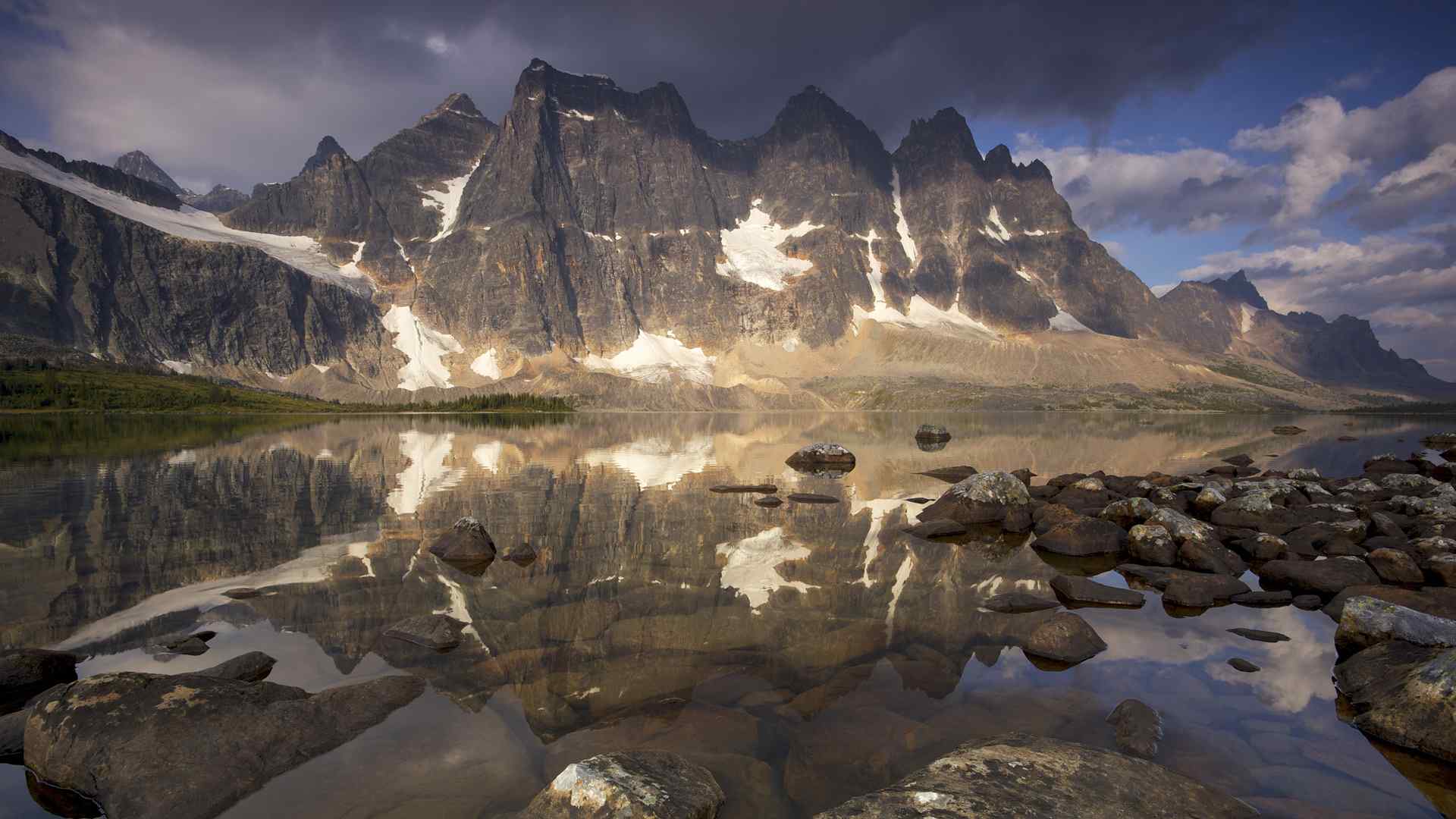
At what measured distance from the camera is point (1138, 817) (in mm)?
6102

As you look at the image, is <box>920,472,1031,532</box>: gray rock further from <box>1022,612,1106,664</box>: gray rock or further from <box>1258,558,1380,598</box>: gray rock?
<box>1022,612,1106,664</box>: gray rock

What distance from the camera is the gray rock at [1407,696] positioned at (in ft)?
26.5

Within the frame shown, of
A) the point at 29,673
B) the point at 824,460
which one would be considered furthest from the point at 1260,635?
the point at 824,460

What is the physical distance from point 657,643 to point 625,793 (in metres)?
5.13

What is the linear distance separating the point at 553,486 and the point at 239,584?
15.4m

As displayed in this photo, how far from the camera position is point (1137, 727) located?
27.3 feet

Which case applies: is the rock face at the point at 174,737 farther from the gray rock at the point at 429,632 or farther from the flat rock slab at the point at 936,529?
the flat rock slab at the point at 936,529

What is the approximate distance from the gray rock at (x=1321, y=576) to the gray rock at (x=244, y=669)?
20545mm

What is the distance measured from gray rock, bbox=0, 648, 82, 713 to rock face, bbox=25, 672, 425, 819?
6.68 ft

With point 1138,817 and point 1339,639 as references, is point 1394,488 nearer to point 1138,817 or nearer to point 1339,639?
point 1339,639

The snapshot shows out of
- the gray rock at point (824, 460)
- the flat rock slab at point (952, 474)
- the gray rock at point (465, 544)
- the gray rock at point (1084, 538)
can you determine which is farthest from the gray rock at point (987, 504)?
the gray rock at point (824, 460)

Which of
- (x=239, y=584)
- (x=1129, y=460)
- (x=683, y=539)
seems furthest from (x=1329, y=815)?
Result: (x=1129, y=460)

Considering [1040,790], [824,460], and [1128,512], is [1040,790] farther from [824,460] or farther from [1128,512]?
[824,460]

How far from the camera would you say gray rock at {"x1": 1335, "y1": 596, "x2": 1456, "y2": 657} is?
10.5 metres
